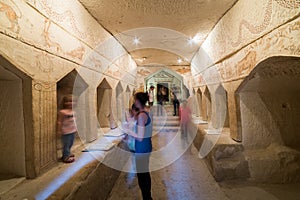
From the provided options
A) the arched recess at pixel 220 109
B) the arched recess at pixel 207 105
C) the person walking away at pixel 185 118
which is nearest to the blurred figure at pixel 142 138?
the arched recess at pixel 220 109

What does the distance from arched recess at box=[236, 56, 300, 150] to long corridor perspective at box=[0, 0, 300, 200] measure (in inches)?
0.7

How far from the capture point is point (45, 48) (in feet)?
6.59

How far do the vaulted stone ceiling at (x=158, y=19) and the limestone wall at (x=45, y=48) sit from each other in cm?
49

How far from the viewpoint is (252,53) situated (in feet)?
8.02

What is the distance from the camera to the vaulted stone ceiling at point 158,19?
2.92 m

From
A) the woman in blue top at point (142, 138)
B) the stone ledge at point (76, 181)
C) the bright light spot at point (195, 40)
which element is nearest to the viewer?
the stone ledge at point (76, 181)

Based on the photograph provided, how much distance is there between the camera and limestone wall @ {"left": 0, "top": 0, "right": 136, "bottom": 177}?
5.21 feet

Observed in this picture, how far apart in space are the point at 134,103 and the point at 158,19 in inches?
81.0

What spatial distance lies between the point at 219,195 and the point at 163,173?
121 cm

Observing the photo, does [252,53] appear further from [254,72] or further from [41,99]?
[41,99]

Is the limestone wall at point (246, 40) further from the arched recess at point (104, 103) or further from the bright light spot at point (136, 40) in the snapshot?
the arched recess at point (104, 103)

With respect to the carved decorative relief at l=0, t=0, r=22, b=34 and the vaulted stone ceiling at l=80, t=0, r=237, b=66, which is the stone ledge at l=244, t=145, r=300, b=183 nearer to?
the vaulted stone ceiling at l=80, t=0, r=237, b=66

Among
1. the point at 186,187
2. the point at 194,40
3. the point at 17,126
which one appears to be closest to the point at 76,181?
the point at 17,126

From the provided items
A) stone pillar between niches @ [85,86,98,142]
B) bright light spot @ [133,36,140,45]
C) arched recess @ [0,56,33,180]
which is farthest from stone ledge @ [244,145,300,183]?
bright light spot @ [133,36,140,45]
